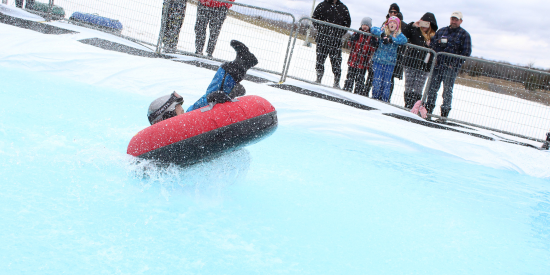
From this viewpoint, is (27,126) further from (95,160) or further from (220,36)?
(220,36)

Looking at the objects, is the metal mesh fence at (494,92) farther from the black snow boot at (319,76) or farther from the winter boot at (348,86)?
the black snow boot at (319,76)

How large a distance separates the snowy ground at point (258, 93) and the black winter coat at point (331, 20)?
810 millimetres

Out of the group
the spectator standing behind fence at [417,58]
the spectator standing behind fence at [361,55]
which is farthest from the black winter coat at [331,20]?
the spectator standing behind fence at [417,58]

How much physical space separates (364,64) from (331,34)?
75cm

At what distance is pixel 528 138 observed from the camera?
268 inches

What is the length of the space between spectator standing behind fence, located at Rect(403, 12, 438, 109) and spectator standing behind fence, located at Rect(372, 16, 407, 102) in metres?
0.27

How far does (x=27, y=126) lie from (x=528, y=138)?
6842mm

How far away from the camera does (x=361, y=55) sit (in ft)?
22.8

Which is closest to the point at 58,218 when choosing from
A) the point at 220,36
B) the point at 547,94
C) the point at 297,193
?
the point at 297,193

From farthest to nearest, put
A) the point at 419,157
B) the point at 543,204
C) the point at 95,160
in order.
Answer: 1. the point at 419,157
2. the point at 543,204
3. the point at 95,160

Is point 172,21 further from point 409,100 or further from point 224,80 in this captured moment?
point 224,80

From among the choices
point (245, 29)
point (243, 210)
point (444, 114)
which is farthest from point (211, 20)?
point (243, 210)

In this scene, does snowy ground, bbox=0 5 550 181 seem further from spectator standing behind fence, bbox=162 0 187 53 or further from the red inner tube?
the red inner tube

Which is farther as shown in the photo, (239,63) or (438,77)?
(438,77)
